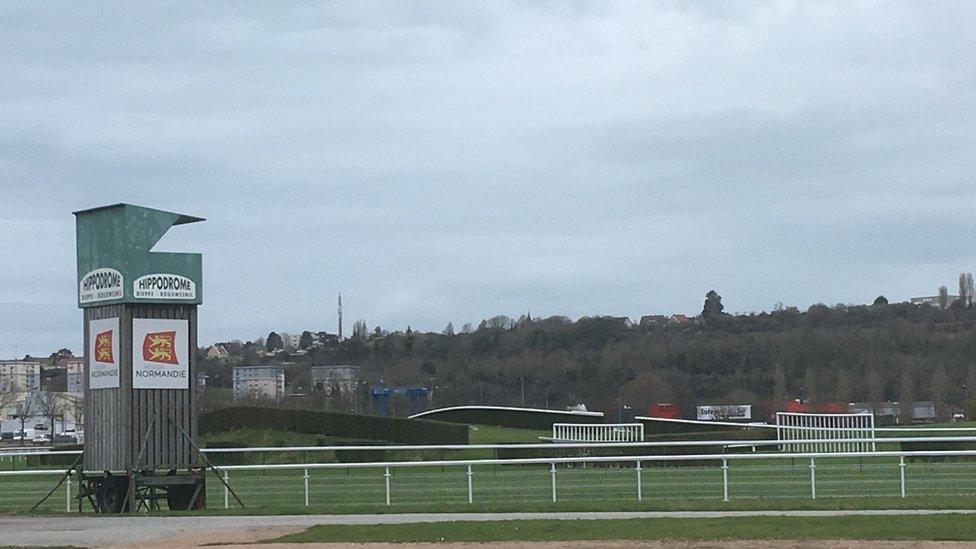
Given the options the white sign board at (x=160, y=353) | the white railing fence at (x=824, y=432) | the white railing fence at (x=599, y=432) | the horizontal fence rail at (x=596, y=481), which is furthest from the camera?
the white railing fence at (x=599, y=432)

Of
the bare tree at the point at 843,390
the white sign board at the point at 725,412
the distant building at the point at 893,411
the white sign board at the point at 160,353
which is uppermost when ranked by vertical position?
the white sign board at the point at 160,353

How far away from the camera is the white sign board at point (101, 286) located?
23.4 m

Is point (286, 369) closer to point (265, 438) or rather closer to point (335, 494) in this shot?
point (265, 438)

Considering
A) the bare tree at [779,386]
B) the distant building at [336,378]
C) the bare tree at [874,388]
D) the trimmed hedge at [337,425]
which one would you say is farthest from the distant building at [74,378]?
the trimmed hedge at [337,425]

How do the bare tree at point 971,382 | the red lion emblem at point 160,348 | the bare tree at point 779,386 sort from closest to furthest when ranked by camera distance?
the red lion emblem at point 160,348 < the bare tree at point 971,382 < the bare tree at point 779,386

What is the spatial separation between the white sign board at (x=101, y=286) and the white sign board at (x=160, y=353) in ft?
1.91

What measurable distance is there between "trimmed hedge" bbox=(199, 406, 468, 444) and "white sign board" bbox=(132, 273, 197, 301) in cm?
1967

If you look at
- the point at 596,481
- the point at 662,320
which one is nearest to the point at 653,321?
the point at 662,320

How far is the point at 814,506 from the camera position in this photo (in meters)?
20.0

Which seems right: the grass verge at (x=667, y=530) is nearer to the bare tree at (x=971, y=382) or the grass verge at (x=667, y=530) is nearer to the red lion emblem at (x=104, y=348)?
the red lion emblem at (x=104, y=348)

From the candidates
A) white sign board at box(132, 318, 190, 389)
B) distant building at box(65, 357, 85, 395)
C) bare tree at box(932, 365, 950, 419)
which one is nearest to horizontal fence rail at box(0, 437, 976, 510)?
white sign board at box(132, 318, 190, 389)

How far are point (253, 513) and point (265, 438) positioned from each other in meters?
25.0

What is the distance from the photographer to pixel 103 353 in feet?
77.9

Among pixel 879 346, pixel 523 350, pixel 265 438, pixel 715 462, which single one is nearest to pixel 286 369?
pixel 523 350
